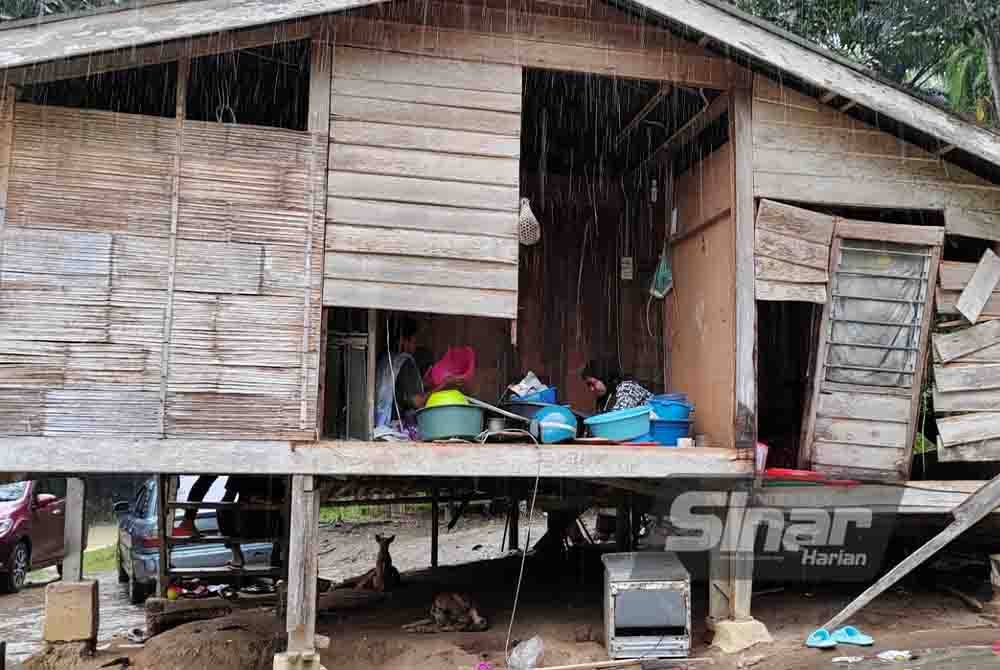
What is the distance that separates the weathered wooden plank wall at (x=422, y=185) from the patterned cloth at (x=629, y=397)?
168 centimetres

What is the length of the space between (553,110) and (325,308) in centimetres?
359

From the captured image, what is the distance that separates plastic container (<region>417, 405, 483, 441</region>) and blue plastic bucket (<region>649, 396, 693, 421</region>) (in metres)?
1.62

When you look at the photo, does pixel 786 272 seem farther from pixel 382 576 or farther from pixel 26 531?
pixel 26 531

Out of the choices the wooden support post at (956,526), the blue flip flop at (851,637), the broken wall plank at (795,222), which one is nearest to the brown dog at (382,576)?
the blue flip flop at (851,637)

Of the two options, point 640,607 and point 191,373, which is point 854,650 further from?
point 191,373

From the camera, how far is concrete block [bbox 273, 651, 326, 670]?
22.0 feet

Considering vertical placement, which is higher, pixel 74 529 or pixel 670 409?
pixel 670 409

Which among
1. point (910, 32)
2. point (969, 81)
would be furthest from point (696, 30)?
point (969, 81)

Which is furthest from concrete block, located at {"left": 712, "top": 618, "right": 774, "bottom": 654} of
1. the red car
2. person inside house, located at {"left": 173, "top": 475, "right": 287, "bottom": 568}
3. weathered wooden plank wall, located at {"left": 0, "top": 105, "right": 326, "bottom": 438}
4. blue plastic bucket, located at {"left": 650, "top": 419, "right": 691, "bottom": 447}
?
the red car

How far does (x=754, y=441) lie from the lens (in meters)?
7.39

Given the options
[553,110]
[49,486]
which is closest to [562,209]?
[553,110]

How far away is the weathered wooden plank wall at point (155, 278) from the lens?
6.41 m

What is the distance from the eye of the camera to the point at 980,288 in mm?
7656

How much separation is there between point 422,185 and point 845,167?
12.0ft
